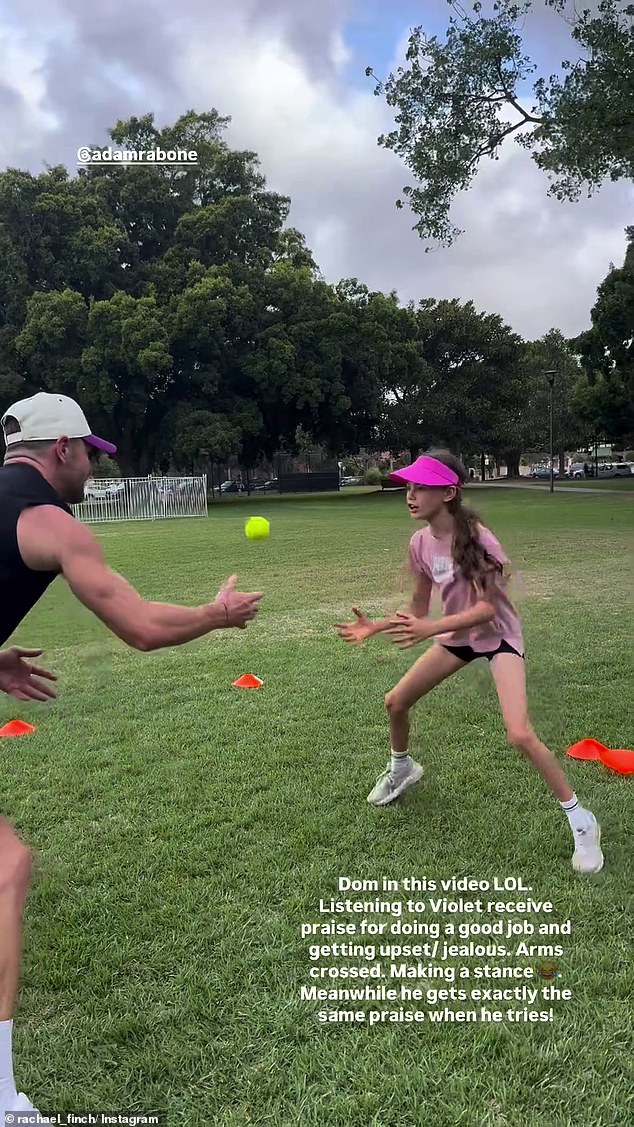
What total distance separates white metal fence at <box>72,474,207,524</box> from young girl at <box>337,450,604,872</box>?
25810mm

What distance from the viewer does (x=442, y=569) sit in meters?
3.74

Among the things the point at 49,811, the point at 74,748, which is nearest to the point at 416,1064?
the point at 49,811

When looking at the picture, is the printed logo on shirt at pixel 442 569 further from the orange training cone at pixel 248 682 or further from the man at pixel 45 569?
the orange training cone at pixel 248 682

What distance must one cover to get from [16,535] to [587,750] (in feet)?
12.5

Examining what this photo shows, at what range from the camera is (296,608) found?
999 cm

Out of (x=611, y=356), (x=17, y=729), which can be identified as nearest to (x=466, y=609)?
(x=17, y=729)

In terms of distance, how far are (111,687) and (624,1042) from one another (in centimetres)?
515

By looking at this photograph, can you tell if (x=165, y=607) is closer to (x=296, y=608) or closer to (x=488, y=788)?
(x=488, y=788)

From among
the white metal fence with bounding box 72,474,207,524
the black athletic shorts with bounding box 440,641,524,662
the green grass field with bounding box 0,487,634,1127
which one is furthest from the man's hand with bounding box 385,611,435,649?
the white metal fence with bounding box 72,474,207,524

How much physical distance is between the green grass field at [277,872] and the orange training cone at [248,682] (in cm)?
15

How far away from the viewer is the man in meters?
2.17

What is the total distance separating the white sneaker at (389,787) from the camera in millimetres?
4172

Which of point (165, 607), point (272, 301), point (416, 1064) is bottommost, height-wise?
point (416, 1064)

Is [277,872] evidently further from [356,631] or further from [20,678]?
[20,678]
